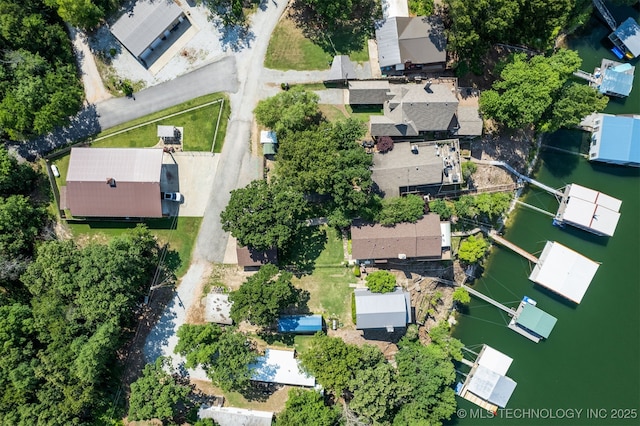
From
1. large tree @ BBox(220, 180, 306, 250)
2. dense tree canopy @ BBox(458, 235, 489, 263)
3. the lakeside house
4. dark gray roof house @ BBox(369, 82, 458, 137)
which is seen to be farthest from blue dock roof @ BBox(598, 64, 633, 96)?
large tree @ BBox(220, 180, 306, 250)

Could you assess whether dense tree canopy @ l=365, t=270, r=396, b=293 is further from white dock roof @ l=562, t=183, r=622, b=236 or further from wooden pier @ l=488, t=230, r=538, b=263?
white dock roof @ l=562, t=183, r=622, b=236

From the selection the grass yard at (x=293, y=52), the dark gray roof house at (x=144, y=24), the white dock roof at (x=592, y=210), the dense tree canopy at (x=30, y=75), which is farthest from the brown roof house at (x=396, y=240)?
the dense tree canopy at (x=30, y=75)

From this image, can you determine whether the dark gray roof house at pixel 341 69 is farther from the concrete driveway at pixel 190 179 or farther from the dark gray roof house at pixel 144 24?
the dark gray roof house at pixel 144 24

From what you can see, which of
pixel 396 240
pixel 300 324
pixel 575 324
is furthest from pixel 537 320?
pixel 300 324

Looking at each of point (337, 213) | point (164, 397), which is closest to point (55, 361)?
point (164, 397)

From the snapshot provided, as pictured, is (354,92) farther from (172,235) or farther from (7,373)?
(7,373)

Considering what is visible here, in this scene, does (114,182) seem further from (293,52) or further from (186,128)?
(293,52)
